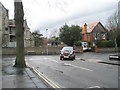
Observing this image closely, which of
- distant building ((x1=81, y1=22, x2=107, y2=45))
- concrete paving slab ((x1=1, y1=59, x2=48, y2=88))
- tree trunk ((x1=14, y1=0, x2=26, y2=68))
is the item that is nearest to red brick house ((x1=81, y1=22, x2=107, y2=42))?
distant building ((x1=81, y1=22, x2=107, y2=45))

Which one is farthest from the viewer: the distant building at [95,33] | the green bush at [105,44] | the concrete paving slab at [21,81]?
the distant building at [95,33]

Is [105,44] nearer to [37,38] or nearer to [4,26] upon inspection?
[4,26]

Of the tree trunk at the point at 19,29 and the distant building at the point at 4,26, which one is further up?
the distant building at the point at 4,26

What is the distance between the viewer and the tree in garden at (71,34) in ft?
190

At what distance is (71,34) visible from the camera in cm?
5803

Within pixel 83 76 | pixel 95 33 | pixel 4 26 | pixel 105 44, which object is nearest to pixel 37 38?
pixel 95 33

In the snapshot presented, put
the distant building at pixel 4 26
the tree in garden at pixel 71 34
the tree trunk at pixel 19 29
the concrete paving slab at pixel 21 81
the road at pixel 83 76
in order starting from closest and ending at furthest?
the concrete paving slab at pixel 21 81
the road at pixel 83 76
the tree trunk at pixel 19 29
the distant building at pixel 4 26
the tree in garden at pixel 71 34

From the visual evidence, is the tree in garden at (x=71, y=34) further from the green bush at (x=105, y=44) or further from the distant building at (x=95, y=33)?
the green bush at (x=105, y=44)

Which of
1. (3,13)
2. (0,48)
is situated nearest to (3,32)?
(3,13)

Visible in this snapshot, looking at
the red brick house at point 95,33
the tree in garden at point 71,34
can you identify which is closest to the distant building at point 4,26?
the tree in garden at point 71,34

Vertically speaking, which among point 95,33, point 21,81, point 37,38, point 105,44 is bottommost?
point 21,81

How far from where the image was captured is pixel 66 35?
58.7 meters

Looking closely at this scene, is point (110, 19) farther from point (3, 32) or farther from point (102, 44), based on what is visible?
point (3, 32)

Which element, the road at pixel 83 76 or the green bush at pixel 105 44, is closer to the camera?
the road at pixel 83 76
